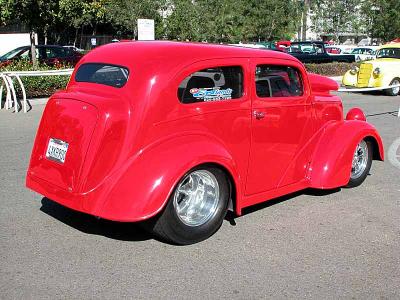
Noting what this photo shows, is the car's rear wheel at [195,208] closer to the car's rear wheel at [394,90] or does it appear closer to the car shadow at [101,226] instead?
the car shadow at [101,226]

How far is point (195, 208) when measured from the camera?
4246 millimetres

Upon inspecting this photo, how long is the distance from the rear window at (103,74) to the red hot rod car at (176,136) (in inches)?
0.5

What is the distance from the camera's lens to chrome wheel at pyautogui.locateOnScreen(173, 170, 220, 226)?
4141 mm

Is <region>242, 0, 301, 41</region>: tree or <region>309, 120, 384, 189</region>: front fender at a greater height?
<region>242, 0, 301, 41</region>: tree

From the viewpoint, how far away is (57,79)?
46.2ft

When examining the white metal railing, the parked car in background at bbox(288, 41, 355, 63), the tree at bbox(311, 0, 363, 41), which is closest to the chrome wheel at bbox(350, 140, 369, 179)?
the white metal railing

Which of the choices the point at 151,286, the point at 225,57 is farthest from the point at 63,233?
the point at 225,57

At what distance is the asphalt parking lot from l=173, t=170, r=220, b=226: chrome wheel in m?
0.23

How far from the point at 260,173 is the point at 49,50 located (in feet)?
47.6

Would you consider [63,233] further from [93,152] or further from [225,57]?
[225,57]

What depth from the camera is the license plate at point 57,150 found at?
4088 millimetres

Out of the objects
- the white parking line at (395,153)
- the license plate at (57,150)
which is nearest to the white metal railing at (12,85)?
the license plate at (57,150)

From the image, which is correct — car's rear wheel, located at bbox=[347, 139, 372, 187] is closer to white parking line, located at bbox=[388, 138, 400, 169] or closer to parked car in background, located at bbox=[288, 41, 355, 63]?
white parking line, located at bbox=[388, 138, 400, 169]

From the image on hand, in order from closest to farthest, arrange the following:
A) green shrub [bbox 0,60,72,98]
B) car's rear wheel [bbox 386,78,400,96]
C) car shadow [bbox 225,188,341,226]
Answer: car shadow [bbox 225,188,341,226]
green shrub [bbox 0,60,72,98]
car's rear wheel [bbox 386,78,400,96]
